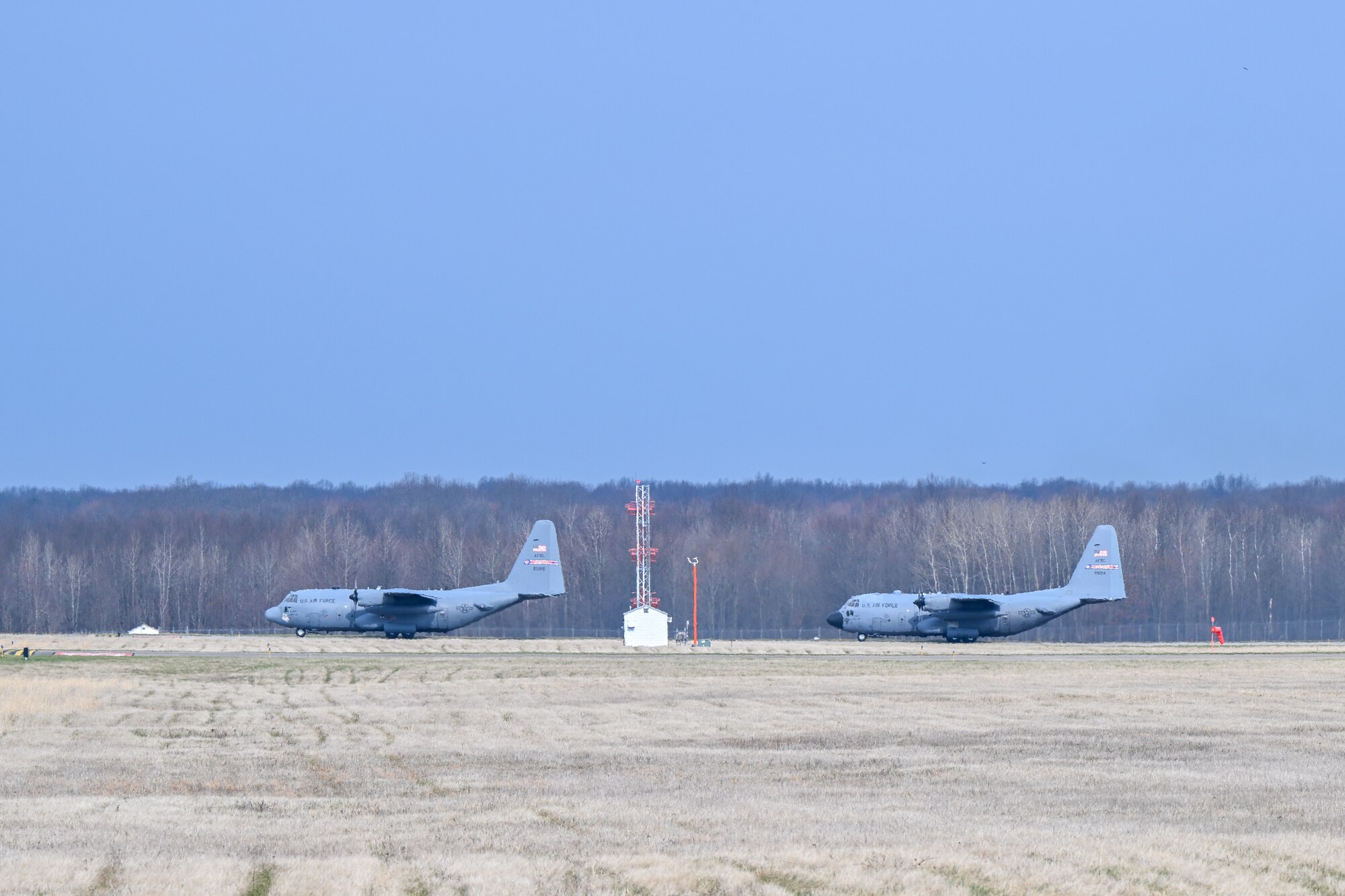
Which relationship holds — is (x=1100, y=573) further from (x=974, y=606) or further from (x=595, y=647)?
(x=595, y=647)

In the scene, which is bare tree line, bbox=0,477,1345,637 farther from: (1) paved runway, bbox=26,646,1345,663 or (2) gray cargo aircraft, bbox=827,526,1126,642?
(1) paved runway, bbox=26,646,1345,663

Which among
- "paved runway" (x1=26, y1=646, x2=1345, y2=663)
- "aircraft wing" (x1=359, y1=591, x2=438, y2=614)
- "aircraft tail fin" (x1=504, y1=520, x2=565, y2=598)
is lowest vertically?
"paved runway" (x1=26, y1=646, x2=1345, y2=663)

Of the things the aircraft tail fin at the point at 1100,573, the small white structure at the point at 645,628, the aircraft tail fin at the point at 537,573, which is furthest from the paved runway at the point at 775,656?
the aircraft tail fin at the point at 537,573

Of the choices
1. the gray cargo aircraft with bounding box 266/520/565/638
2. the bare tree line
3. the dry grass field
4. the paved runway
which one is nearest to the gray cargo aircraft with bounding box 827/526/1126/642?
the paved runway

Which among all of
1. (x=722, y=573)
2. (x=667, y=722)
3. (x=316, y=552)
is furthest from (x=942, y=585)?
(x=667, y=722)

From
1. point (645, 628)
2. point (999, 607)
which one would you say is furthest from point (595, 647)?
point (999, 607)

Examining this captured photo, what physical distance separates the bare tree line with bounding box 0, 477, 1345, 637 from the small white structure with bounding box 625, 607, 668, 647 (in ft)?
89.9

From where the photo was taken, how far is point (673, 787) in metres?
18.4

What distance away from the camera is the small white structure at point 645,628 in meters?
66.2

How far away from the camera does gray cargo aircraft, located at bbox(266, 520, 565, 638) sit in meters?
72.4

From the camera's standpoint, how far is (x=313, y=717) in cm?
2936

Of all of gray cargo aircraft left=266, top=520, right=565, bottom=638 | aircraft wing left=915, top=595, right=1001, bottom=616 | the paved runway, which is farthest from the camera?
gray cargo aircraft left=266, top=520, right=565, bottom=638

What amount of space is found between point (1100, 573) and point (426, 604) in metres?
33.7

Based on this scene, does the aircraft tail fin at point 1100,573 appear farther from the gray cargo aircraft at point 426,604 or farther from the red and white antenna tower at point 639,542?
the gray cargo aircraft at point 426,604
